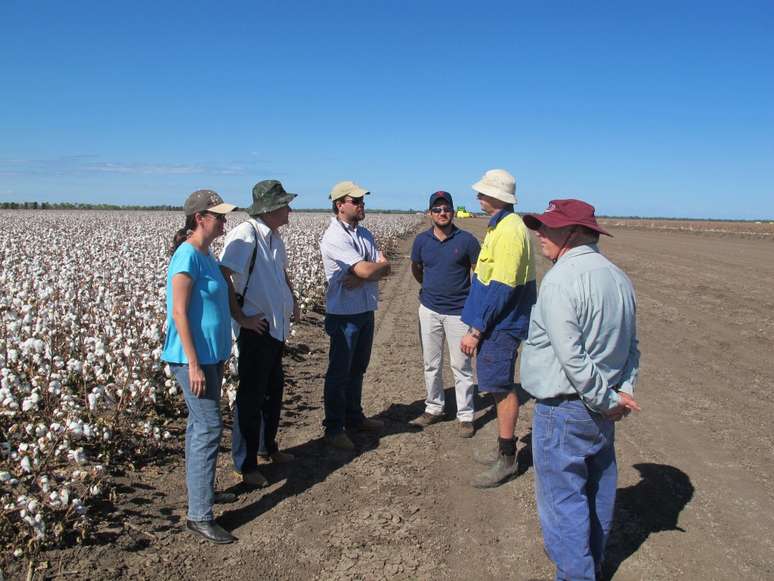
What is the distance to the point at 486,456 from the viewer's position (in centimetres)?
497

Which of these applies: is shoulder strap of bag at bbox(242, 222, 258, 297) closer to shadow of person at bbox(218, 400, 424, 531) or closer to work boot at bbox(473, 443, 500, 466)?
shadow of person at bbox(218, 400, 424, 531)

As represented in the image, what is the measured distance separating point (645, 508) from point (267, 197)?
3.45 metres

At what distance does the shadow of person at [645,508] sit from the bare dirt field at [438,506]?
0.04ft

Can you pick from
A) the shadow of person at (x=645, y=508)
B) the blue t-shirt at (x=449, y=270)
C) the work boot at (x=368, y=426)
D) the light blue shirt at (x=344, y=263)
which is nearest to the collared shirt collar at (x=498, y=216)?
the blue t-shirt at (x=449, y=270)

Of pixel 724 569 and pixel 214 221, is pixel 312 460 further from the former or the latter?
pixel 724 569

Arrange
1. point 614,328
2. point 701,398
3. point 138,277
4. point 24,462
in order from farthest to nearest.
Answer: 1. point 138,277
2. point 701,398
3. point 24,462
4. point 614,328

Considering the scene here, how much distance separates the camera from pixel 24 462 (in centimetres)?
374

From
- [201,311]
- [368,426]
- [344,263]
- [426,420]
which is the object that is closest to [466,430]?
[426,420]

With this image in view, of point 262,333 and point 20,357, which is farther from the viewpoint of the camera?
point 20,357

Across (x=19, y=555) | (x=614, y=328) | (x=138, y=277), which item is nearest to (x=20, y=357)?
(x=19, y=555)

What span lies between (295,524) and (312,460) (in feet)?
3.43

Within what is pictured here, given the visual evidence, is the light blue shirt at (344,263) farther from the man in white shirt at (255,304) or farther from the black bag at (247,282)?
the black bag at (247,282)

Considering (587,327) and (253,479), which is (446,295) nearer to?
(253,479)


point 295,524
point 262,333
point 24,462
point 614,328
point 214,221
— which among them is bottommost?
point 295,524
